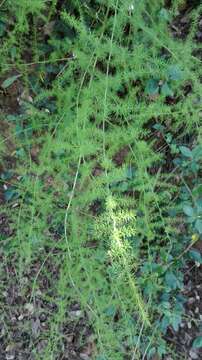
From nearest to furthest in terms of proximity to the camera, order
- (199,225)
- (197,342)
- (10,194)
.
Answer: (199,225) < (197,342) < (10,194)

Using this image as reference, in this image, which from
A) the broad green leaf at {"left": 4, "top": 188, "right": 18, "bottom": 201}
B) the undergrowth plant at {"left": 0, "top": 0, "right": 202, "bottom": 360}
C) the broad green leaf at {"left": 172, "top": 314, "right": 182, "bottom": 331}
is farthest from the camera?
the broad green leaf at {"left": 4, "top": 188, "right": 18, "bottom": 201}

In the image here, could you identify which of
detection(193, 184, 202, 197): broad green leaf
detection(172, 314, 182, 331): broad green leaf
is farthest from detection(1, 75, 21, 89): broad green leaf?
detection(172, 314, 182, 331): broad green leaf

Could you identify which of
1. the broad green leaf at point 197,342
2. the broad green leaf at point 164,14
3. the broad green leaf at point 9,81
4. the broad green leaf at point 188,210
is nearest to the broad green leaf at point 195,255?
the broad green leaf at point 188,210

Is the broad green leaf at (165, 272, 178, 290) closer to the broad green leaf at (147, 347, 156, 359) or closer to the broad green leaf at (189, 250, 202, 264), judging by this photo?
the broad green leaf at (189, 250, 202, 264)

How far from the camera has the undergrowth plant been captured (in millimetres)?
1950

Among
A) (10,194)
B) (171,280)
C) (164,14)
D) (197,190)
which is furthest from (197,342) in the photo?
(164,14)

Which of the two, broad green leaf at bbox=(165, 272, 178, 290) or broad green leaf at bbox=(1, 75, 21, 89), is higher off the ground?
broad green leaf at bbox=(1, 75, 21, 89)

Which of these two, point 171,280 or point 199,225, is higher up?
point 199,225

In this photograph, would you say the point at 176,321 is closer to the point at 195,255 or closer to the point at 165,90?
the point at 195,255

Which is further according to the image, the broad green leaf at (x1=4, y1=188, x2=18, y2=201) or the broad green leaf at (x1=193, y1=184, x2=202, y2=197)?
the broad green leaf at (x1=4, y1=188, x2=18, y2=201)

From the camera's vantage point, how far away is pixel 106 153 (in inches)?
80.2

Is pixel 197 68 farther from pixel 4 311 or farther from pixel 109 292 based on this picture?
pixel 4 311

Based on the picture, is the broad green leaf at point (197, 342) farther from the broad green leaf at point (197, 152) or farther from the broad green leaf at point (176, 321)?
the broad green leaf at point (197, 152)

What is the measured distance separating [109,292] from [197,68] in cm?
92
